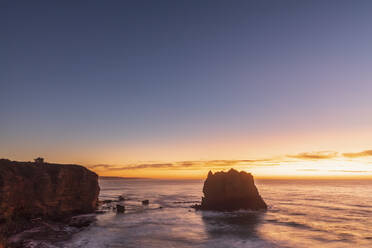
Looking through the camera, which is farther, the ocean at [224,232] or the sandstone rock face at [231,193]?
the sandstone rock face at [231,193]

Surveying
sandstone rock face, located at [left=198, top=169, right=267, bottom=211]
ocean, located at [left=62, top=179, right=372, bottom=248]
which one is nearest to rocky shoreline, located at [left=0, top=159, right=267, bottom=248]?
sandstone rock face, located at [left=198, top=169, right=267, bottom=211]

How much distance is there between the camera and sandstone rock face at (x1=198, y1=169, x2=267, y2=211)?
255 feet

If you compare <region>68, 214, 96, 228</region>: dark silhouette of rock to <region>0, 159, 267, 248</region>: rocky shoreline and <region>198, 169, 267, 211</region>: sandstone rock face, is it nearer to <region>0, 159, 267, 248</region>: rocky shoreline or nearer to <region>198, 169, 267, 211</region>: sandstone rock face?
<region>0, 159, 267, 248</region>: rocky shoreline

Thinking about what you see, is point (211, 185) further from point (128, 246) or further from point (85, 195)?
point (128, 246)

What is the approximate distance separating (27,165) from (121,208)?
2704 cm

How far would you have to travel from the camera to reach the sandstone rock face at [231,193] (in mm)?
77812

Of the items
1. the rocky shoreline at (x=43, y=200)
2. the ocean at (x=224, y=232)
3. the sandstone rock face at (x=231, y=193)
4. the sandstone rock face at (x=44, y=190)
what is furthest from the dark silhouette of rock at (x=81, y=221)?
the sandstone rock face at (x=231, y=193)

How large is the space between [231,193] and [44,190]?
47.9 m

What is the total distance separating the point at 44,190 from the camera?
5591 centimetres

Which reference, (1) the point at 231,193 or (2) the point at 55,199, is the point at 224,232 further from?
(2) the point at 55,199

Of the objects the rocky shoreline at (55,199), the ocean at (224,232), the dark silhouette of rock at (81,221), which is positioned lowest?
the ocean at (224,232)

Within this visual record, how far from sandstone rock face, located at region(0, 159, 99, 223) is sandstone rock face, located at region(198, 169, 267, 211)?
3229cm

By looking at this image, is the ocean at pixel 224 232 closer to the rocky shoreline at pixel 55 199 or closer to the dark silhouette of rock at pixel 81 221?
the dark silhouette of rock at pixel 81 221

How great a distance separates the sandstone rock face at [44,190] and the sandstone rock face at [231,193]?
106 feet
